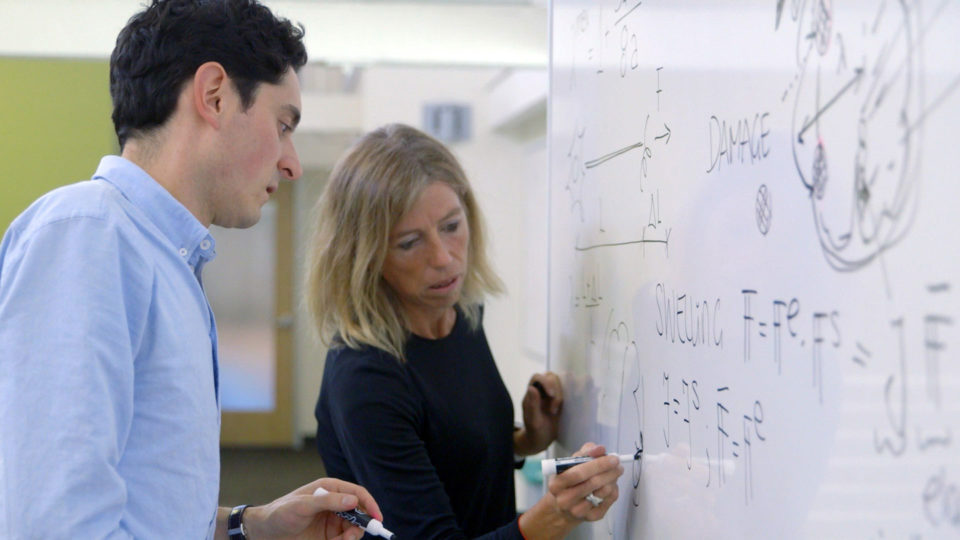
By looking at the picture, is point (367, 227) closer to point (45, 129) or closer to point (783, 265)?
point (783, 265)

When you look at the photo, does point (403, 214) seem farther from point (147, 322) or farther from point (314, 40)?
point (314, 40)

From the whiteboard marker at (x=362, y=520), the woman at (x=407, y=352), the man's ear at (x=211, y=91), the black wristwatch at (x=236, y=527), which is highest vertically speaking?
the man's ear at (x=211, y=91)

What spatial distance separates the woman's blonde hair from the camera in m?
1.44

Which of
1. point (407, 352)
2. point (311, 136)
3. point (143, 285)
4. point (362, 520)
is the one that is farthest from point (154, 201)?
point (311, 136)

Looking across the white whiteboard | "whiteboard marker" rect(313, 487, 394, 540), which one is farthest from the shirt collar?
the white whiteboard

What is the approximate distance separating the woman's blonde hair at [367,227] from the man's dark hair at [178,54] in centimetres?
43

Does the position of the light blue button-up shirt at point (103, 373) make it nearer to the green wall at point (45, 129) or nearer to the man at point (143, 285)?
the man at point (143, 285)

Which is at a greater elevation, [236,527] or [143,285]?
[143,285]

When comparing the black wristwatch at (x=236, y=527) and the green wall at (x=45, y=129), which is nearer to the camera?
the black wristwatch at (x=236, y=527)

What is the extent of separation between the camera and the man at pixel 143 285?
0.80 metres

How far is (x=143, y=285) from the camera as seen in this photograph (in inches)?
34.4

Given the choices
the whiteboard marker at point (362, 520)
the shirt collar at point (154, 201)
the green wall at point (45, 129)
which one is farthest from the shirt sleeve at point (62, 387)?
the green wall at point (45, 129)

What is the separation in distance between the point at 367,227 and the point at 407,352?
0.67 ft

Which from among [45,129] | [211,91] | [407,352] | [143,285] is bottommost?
[407,352]
